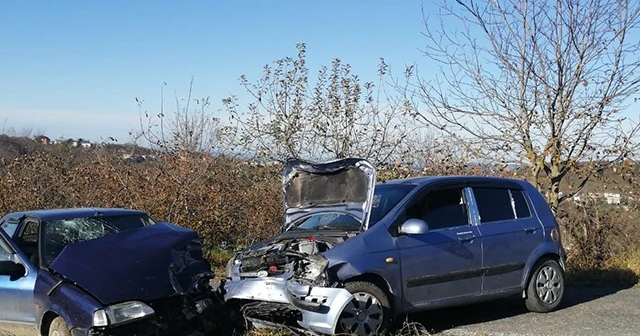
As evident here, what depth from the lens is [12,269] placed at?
6.91 meters

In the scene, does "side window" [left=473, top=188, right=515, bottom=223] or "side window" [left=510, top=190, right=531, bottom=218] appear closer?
"side window" [left=473, top=188, right=515, bottom=223]

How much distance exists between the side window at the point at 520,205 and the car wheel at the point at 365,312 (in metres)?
2.55

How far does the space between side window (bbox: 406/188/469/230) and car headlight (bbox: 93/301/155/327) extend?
2948 millimetres

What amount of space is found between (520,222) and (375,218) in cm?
218

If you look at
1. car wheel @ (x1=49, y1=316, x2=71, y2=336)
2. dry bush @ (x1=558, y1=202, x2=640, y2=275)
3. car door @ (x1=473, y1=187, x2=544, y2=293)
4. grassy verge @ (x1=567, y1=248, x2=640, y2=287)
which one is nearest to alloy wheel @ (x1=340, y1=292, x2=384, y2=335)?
car door @ (x1=473, y1=187, x2=544, y2=293)

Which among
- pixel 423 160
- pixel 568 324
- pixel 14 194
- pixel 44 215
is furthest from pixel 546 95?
pixel 14 194

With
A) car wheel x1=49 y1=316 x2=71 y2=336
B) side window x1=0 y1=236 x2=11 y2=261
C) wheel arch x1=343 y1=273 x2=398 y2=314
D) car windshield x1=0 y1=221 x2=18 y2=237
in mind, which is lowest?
car wheel x1=49 y1=316 x2=71 y2=336

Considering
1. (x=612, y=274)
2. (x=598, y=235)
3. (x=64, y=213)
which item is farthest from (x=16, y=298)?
(x=598, y=235)

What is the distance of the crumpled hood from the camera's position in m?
6.54

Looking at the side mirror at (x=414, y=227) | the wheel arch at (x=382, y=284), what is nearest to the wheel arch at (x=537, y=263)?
the side mirror at (x=414, y=227)

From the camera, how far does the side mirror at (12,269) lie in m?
6.89

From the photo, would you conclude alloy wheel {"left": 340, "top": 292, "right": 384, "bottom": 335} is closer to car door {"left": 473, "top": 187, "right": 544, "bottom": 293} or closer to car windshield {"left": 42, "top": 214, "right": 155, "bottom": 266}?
car door {"left": 473, "top": 187, "right": 544, "bottom": 293}

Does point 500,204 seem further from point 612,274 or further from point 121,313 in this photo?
point 121,313

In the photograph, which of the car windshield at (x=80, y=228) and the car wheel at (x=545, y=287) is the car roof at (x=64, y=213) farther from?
the car wheel at (x=545, y=287)
